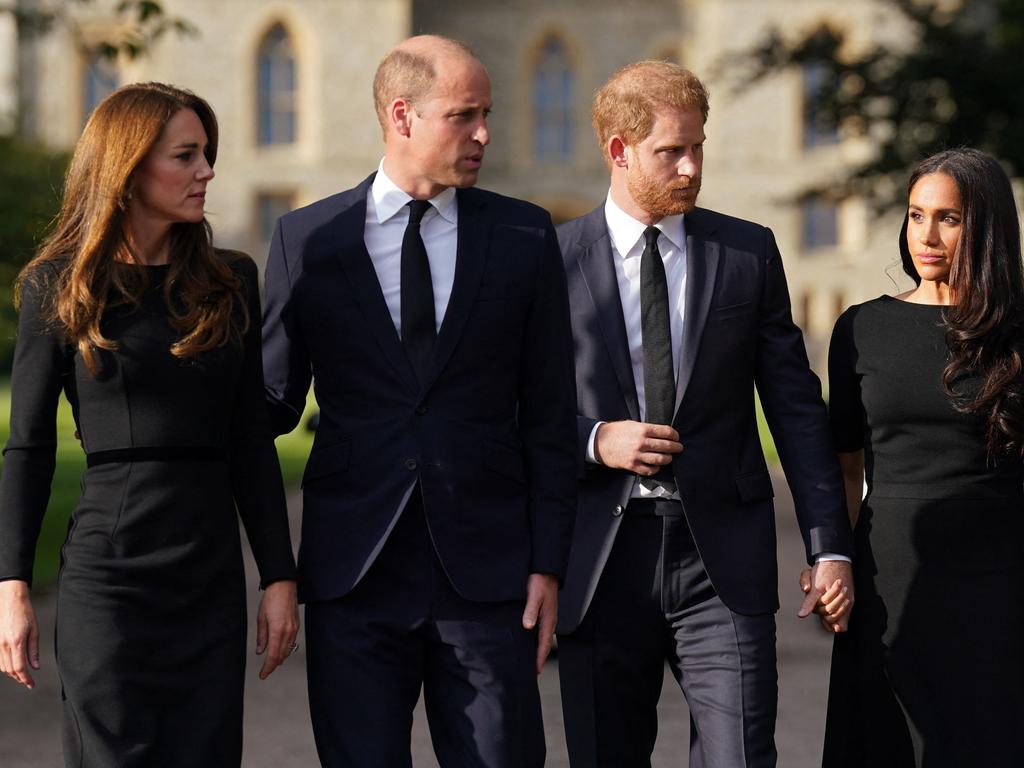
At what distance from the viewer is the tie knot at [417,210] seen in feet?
13.5

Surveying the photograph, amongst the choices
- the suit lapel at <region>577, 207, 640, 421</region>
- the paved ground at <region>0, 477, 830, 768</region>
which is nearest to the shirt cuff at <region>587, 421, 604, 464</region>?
the suit lapel at <region>577, 207, 640, 421</region>

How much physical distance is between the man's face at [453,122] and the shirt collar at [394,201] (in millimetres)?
123

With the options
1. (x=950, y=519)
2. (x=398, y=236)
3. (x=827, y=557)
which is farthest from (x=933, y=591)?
(x=398, y=236)

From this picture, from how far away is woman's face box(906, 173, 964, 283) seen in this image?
4508mm

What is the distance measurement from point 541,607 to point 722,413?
80 cm

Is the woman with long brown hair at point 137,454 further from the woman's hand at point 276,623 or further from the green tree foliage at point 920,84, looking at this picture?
the green tree foliage at point 920,84

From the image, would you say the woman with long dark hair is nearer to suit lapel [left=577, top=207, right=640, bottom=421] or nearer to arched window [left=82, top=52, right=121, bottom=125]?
suit lapel [left=577, top=207, right=640, bottom=421]

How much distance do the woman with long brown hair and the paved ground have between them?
3.50 meters

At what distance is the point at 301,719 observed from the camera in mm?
8023

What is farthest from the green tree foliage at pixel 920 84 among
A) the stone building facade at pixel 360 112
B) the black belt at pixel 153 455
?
the stone building facade at pixel 360 112

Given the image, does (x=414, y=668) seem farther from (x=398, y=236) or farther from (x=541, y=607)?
(x=398, y=236)

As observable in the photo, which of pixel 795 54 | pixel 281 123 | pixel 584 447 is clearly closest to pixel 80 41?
pixel 795 54

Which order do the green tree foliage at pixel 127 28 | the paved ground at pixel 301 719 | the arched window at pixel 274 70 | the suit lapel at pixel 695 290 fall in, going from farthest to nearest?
the arched window at pixel 274 70
the green tree foliage at pixel 127 28
the paved ground at pixel 301 719
the suit lapel at pixel 695 290

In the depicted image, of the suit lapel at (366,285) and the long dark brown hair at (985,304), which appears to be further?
the long dark brown hair at (985,304)
